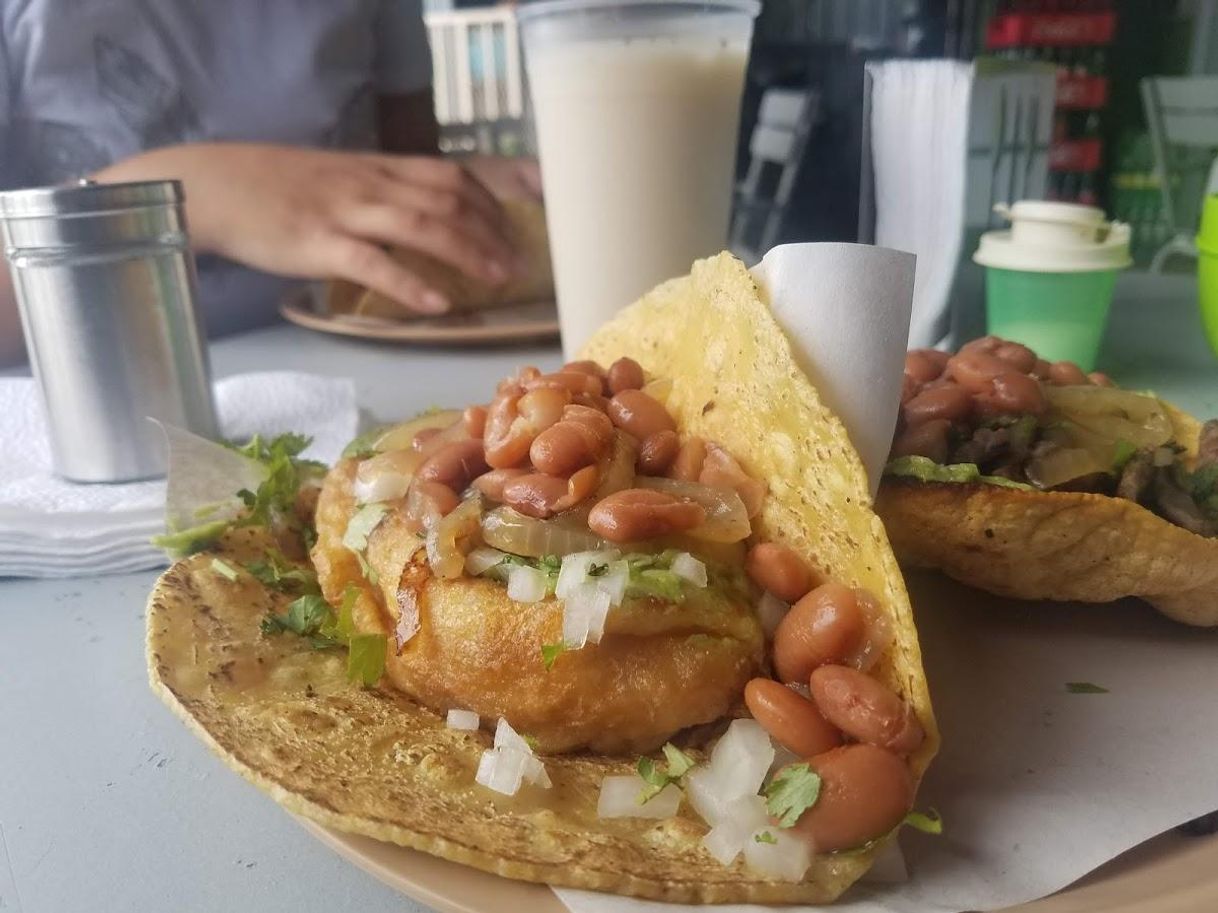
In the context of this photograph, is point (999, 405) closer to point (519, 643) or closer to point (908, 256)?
point (908, 256)

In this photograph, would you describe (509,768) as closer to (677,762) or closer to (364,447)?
(677,762)

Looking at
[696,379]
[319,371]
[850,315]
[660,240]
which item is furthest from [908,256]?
[319,371]

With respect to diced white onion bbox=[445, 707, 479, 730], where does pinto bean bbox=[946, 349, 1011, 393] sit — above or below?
above

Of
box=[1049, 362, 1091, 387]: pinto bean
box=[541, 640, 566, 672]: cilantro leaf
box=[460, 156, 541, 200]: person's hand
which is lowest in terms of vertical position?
box=[541, 640, 566, 672]: cilantro leaf

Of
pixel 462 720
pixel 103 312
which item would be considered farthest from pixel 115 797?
pixel 103 312

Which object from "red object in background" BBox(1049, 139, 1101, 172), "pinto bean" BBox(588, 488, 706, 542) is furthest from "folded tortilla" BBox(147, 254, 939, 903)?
"red object in background" BBox(1049, 139, 1101, 172)

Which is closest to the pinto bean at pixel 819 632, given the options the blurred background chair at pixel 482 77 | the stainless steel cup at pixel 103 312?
the stainless steel cup at pixel 103 312

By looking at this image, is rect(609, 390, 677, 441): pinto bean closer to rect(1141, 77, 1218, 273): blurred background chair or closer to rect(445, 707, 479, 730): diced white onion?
rect(445, 707, 479, 730): diced white onion
